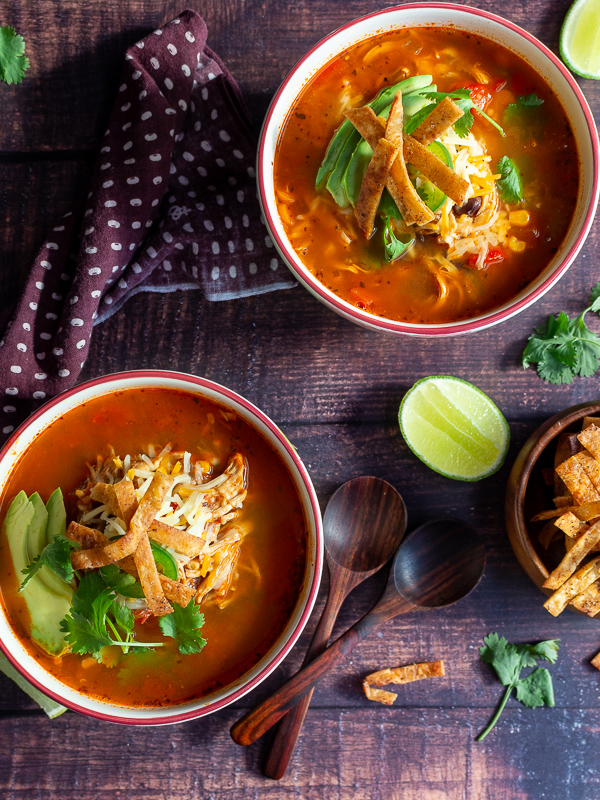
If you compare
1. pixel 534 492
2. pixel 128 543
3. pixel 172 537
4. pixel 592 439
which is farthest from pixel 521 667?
pixel 128 543

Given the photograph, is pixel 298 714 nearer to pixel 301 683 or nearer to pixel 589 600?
pixel 301 683

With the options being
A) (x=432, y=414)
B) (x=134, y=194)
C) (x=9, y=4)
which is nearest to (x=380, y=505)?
(x=432, y=414)

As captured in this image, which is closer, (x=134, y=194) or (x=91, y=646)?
(x=91, y=646)

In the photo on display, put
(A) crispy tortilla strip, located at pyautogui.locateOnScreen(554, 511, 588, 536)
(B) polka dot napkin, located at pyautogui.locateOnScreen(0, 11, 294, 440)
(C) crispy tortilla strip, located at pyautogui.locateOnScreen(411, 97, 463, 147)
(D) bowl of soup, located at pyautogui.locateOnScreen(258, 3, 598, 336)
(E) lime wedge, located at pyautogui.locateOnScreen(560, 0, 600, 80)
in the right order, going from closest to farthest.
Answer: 1. (C) crispy tortilla strip, located at pyautogui.locateOnScreen(411, 97, 463, 147)
2. (D) bowl of soup, located at pyautogui.locateOnScreen(258, 3, 598, 336)
3. (A) crispy tortilla strip, located at pyautogui.locateOnScreen(554, 511, 588, 536)
4. (B) polka dot napkin, located at pyautogui.locateOnScreen(0, 11, 294, 440)
5. (E) lime wedge, located at pyautogui.locateOnScreen(560, 0, 600, 80)

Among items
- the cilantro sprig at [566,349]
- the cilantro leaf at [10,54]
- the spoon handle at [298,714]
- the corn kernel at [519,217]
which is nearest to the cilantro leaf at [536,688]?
the spoon handle at [298,714]

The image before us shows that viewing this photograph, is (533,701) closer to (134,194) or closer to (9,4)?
(134,194)

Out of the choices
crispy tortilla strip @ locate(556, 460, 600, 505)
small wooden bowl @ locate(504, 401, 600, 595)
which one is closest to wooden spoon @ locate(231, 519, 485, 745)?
small wooden bowl @ locate(504, 401, 600, 595)

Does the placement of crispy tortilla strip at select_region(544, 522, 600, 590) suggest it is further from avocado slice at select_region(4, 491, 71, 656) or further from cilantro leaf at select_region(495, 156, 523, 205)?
avocado slice at select_region(4, 491, 71, 656)

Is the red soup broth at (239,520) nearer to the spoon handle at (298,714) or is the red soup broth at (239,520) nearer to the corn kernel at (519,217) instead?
the spoon handle at (298,714)
